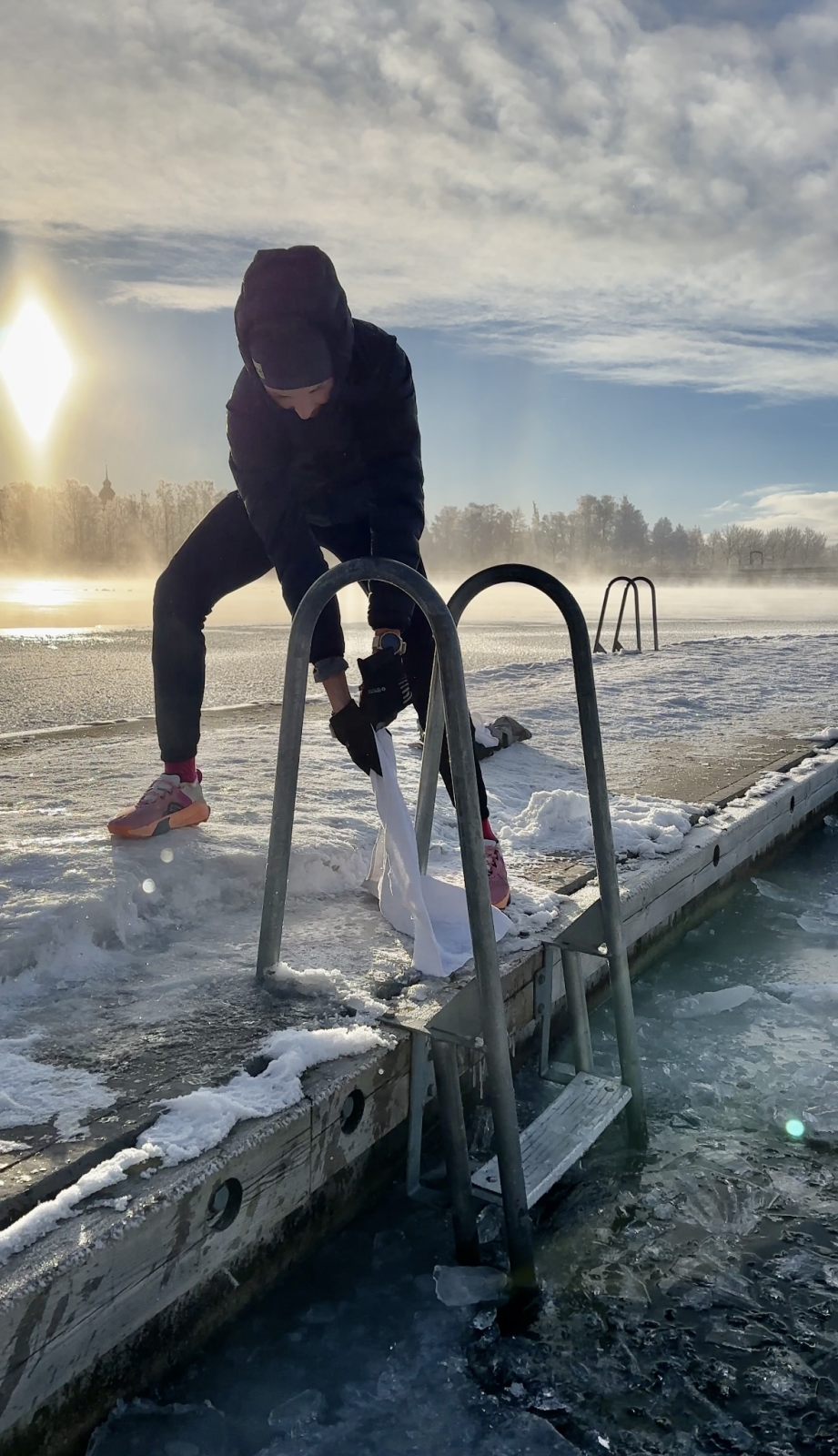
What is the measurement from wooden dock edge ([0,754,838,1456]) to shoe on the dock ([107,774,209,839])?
1.31 m

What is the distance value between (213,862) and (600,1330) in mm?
1678

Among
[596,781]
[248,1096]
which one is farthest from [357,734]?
[248,1096]

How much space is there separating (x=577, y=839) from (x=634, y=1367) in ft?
7.05

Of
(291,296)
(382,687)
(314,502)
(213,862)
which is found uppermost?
(291,296)

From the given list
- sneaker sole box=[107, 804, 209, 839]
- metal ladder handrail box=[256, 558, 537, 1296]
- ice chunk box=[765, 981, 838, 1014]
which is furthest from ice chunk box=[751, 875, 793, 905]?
metal ladder handrail box=[256, 558, 537, 1296]

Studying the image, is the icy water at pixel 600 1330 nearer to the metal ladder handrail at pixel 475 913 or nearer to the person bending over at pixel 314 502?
the metal ladder handrail at pixel 475 913

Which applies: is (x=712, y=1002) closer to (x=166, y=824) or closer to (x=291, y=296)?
(x=166, y=824)

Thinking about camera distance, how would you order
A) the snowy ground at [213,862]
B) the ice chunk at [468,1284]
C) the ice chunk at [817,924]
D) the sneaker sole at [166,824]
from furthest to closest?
the ice chunk at [817,924], the sneaker sole at [166,824], the snowy ground at [213,862], the ice chunk at [468,1284]

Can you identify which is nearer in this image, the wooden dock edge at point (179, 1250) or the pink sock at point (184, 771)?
the wooden dock edge at point (179, 1250)

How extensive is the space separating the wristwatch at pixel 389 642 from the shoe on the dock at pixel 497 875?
0.69m

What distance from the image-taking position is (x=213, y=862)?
9.87ft

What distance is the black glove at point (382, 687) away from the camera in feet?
7.51

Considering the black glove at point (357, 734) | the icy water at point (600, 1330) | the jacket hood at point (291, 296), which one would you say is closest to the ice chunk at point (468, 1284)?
the icy water at point (600, 1330)

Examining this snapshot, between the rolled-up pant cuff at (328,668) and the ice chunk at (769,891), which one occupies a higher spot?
the rolled-up pant cuff at (328,668)
